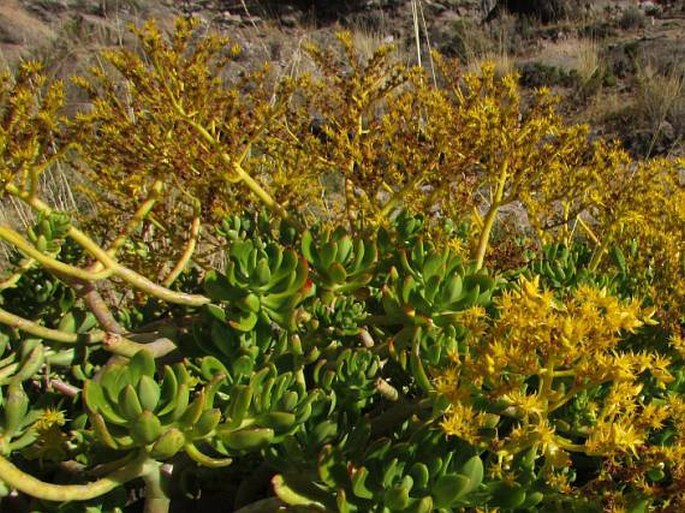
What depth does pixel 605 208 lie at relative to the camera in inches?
73.0

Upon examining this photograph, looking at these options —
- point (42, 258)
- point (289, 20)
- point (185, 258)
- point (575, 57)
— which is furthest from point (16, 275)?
point (289, 20)

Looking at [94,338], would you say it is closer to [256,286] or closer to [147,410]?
[256,286]

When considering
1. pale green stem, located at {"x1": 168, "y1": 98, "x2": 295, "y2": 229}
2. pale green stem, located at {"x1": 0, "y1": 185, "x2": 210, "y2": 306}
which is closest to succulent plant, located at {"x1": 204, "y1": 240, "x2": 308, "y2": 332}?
pale green stem, located at {"x1": 0, "y1": 185, "x2": 210, "y2": 306}

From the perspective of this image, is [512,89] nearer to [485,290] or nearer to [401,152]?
[401,152]

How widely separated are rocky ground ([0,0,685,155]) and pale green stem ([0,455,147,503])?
2.51 m

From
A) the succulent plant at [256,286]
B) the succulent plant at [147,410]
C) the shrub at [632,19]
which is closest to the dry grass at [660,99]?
the shrub at [632,19]

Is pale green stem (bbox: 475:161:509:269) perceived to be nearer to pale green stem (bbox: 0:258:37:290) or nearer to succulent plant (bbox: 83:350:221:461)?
succulent plant (bbox: 83:350:221:461)

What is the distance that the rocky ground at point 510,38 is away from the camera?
7652 mm

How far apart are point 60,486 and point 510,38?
14349mm

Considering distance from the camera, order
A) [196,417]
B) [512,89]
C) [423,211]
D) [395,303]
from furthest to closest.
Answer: [423,211] → [512,89] → [395,303] → [196,417]

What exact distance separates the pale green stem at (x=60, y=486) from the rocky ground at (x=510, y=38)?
251cm

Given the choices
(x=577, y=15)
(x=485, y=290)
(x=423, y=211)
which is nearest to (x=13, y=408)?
(x=485, y=290)

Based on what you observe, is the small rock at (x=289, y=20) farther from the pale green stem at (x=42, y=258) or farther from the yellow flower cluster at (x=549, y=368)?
the yellow flower cluster at (x=549, y=368)

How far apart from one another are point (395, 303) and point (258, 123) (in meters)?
0.94
